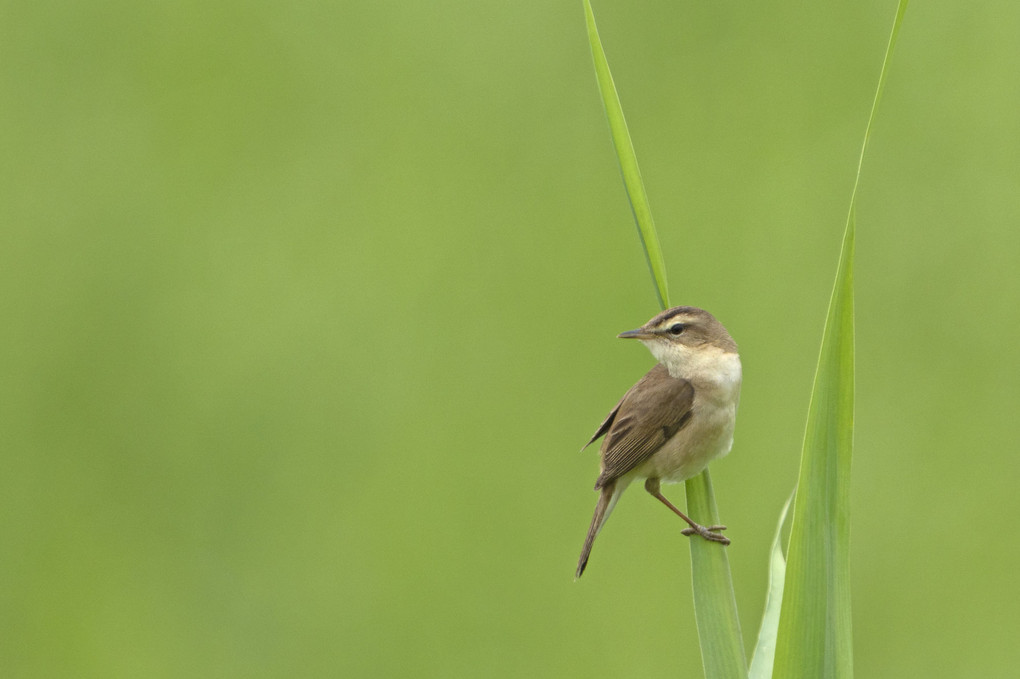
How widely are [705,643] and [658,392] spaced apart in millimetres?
709

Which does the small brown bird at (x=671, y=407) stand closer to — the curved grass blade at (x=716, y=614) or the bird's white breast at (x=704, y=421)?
the bird's white breast at (x=704, y=421)

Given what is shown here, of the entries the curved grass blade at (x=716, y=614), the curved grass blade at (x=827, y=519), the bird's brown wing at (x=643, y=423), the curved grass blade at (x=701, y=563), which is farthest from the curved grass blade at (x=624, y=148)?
the bird's brown wing at (x=643, y=423)

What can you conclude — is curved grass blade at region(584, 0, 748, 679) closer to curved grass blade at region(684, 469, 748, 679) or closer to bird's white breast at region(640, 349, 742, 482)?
curved grass blade at region(684, 469, 748, 679)

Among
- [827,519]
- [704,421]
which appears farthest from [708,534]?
[704,421]

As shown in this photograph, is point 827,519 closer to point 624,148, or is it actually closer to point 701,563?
point 701,563

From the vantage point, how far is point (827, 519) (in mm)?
1021

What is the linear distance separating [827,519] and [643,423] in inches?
27.4

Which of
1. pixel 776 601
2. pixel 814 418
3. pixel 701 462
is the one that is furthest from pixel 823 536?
pixel 701 462

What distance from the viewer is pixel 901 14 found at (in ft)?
3.25

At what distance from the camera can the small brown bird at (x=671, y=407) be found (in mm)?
1676

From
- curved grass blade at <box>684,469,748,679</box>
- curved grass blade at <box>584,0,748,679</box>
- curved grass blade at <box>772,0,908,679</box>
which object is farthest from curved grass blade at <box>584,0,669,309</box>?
curved grass blade at <box>684,469,748,679</box>

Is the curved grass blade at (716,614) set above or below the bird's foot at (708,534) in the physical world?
below

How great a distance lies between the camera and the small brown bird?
5.50 feet

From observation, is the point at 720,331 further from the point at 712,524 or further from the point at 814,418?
the point at 814,418
